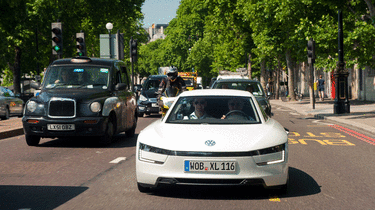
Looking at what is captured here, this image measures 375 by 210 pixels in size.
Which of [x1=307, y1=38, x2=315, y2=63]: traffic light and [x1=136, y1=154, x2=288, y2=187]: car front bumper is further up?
[x1=307, y1=38, x2=315, y2=63]: traffic light

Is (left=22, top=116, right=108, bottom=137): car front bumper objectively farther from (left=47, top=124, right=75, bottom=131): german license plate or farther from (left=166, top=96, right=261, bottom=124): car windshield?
(left=166, top=96, right=261, bottom=124): car windshield

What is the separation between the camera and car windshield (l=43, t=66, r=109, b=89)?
41.2 ft

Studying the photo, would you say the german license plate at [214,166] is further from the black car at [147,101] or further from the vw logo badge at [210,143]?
the black car at [147,101]

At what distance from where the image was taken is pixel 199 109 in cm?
744

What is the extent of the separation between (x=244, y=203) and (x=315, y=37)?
20529 millimetres

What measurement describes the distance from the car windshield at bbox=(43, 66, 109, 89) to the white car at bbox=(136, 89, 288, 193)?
6103 mm

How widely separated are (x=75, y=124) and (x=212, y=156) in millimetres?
6069

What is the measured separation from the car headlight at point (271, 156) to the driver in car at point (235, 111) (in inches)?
38.7

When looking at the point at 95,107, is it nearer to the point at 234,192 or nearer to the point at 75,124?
the point at 75,124

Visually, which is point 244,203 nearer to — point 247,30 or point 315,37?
point 315,37

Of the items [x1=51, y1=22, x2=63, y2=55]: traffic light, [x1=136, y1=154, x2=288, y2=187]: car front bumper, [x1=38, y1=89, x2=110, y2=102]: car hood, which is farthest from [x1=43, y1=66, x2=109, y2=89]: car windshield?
[x1=136, y1=154, x2=288, y2=187]: car front bumper

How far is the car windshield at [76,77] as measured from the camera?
1255cm

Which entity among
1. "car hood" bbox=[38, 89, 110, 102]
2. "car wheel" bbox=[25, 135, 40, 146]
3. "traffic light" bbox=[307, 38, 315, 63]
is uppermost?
"traffic light" bbox=[307, 38, 315, 63]

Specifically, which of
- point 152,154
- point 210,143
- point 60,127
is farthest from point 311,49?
point 152,154
